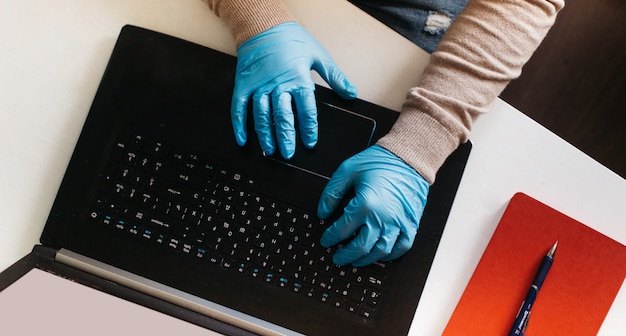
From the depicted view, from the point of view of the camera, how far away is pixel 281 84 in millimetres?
662

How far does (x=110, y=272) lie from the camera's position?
0.63 m

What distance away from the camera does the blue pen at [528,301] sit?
64 cm

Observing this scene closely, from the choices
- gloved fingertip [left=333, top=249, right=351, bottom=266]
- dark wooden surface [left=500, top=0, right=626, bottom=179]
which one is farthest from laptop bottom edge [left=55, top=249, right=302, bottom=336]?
dark wooden surface [left=500, top=0, right=626, bottom=179]

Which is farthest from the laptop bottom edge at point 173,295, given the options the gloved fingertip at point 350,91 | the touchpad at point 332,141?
the gloved fingertip at point 350,91

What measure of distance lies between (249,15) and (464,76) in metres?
0.31

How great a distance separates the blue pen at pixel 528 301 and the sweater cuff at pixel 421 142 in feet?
0.61

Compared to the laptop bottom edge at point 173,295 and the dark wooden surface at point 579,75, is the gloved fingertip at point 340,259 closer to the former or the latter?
the laptop bottom edge at point 173,295

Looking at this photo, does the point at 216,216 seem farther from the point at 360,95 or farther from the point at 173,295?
the point at 360,95

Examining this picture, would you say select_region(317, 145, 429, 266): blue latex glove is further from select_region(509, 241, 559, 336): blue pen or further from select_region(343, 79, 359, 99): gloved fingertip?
select_region(509, 241, 559, 336): blue pen

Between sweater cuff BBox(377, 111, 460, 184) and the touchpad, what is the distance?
0.03m

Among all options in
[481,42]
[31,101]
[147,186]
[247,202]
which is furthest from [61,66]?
[481,42]

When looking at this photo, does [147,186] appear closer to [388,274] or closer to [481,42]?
[388,274]

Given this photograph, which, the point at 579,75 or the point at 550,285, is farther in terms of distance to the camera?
the point at 579,75

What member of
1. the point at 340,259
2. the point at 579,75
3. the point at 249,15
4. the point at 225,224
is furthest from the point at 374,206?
the point at 579,75
